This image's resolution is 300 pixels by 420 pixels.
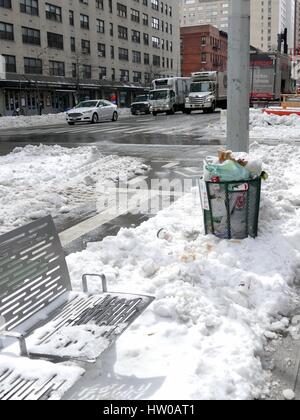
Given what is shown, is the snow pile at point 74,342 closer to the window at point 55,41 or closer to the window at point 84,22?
the window at point 55,41

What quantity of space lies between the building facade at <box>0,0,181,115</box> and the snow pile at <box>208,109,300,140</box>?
30731 millimetres

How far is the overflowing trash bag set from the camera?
5492 millimetres

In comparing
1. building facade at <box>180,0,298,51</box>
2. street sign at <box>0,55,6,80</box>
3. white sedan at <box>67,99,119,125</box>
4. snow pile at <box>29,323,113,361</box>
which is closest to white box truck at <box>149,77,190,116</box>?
white sedan at <box>67,99,119,125</box>

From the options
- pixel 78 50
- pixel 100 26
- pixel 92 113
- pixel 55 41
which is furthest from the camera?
pixel 100 26

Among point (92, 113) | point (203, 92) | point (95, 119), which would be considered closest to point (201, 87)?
point (203, 92)

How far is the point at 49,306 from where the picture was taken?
375 centimetres

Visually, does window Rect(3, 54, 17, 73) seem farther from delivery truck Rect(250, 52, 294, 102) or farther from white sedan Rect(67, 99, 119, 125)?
delivery truck Rect(250, 52, 294, 102)

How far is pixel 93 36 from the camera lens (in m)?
63.9

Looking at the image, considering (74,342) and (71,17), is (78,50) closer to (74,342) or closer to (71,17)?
(71,17)

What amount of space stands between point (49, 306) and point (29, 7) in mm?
54436

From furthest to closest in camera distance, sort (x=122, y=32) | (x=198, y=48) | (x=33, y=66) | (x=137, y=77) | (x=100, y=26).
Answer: (x=198, y=48) → (x=137, y=77) → (x=122, y=32) → (x=100, y=26) → (x=33, y=66)

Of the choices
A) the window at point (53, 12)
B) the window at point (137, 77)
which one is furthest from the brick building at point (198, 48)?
the window at point (53, 12)
